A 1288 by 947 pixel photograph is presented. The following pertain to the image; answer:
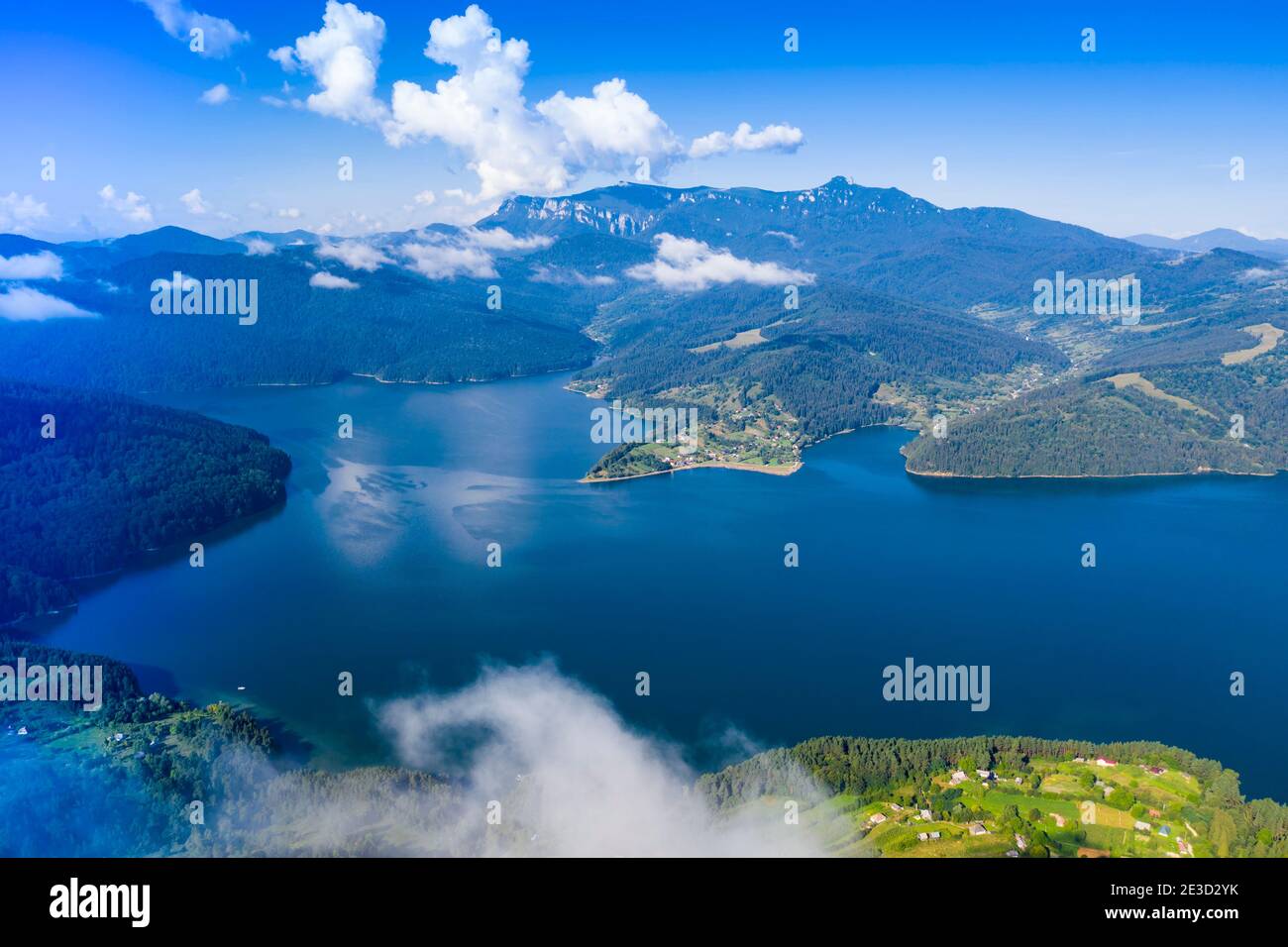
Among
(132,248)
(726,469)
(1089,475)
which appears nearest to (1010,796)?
(726,469)

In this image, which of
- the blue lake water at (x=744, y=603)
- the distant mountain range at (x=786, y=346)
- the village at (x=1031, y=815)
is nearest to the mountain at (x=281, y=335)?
the distant mountain range at (x=786, y=346)

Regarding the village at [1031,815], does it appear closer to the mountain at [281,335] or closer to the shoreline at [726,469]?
the shoreline at [726,469]

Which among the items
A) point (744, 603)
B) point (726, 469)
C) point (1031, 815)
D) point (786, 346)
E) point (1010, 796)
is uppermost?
point (786, 346)

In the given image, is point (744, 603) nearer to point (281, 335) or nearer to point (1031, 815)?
point (1031, 815)

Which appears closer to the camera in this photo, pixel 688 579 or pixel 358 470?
pixel 688 579
